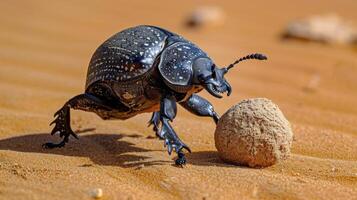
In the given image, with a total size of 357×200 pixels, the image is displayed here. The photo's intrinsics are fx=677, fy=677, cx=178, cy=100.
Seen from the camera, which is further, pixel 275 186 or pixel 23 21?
pixel 23 21

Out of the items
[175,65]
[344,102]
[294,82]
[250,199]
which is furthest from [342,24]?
[250,199]

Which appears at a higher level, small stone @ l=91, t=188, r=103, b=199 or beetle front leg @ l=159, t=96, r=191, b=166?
beetle front leg @ l=159, t=96, r=191, b=166

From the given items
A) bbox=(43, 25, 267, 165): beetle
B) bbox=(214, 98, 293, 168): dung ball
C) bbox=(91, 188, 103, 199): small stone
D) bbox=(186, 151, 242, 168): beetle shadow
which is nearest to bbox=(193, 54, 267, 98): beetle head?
bbox=(43, 25, 267, 165): beetle

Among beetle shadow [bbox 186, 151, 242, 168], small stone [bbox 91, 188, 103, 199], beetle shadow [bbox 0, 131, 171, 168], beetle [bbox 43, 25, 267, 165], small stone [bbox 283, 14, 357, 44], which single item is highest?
small stone [bbox 283, 14, 357, 44]

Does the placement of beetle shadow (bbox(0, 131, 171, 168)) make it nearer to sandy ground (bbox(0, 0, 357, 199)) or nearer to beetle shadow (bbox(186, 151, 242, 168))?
sandy ground (bbox(0, 0, 357, 199))

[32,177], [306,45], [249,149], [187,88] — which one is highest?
[306,45]

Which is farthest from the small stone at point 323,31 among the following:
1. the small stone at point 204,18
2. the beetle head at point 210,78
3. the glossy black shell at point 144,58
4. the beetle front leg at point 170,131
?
the beetle front leg at point 170,131

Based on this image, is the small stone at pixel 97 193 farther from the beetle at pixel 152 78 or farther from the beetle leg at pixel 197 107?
the beetle leg at pixel 197 107

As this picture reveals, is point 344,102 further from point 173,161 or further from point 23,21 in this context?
point 23,21
